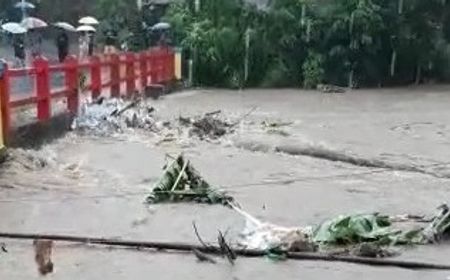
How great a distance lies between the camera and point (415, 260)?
6.24 meters

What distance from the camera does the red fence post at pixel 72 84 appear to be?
1412 centimetres

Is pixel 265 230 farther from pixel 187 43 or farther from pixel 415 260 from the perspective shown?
pixel 187 43

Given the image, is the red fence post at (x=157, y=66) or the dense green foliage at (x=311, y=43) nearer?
the red fence post at (x=157, y=66)

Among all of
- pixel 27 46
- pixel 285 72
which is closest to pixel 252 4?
pixel 285 72

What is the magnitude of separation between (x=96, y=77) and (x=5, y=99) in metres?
5.41

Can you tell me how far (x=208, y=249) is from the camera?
650 centimetres

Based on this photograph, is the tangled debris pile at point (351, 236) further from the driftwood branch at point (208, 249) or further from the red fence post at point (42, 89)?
the red fence post at point (42, 89)

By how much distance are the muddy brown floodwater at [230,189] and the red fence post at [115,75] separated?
325 centimetres

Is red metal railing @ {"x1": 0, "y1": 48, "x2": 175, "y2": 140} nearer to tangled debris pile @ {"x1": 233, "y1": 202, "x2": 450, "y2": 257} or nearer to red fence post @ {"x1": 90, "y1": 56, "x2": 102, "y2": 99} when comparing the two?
red fence post @ {"x1": 90, "y1": 56, "x2": 102, "y2": 99}

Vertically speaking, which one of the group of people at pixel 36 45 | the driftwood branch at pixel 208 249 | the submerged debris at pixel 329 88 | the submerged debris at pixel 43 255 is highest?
the group of people at pixel 36 45

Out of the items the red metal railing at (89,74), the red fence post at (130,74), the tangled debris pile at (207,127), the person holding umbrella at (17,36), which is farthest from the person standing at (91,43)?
the tangled debris pile at (207,127)

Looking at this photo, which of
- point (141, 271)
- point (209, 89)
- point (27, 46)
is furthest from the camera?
point (27, 46)

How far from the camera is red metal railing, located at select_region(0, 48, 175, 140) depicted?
1126 centimetres

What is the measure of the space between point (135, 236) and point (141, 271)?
1.16m
